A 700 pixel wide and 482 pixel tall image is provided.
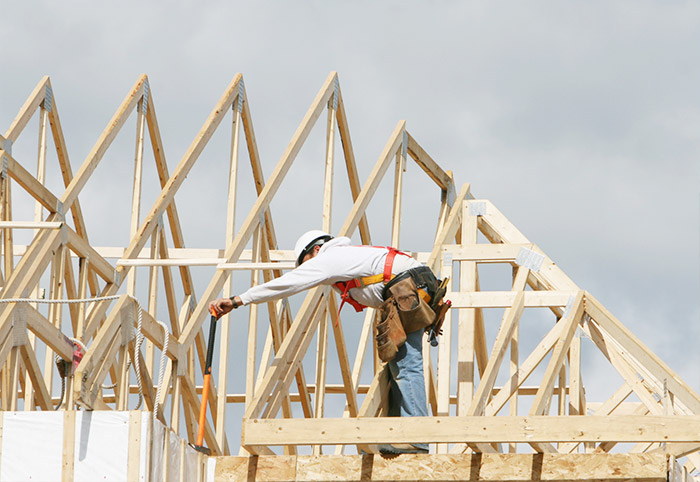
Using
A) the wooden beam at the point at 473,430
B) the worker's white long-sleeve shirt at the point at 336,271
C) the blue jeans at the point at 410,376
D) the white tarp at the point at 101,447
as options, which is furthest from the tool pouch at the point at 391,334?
the white tarp at the point at 101,447

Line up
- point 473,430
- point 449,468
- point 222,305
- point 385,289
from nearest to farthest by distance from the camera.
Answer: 1. point 473,430
2. point 449,468
3. point 222,305
4. point 385,289

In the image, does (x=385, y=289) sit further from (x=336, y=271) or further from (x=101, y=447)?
(x=101, y=447)

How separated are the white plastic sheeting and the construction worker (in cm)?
139

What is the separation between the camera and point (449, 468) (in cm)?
902

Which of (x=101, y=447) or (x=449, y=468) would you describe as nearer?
(x=101, y=447)

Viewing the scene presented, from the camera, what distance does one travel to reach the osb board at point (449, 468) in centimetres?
880

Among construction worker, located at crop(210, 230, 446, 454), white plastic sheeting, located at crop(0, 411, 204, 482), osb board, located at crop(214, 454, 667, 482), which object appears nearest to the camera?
white plastic sheeting, located at crop(0, 411, 204, 482)

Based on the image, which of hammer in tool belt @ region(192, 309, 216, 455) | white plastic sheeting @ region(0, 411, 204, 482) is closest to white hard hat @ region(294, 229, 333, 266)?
hammer in tool belt @ region(192, 309, 216, 455)

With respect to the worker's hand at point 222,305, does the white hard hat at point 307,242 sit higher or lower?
higher

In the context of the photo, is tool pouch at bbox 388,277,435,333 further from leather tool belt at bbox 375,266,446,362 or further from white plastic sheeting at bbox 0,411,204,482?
white plastic sheeting at bbox 0,411,204,482

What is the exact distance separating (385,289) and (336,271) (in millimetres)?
466

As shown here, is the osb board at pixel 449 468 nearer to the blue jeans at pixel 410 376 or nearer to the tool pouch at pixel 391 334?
the blue jeans at pixel 410 376

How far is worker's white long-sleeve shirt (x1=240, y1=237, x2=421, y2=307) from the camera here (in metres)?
9.18

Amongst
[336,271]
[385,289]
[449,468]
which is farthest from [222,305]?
[449,468]
